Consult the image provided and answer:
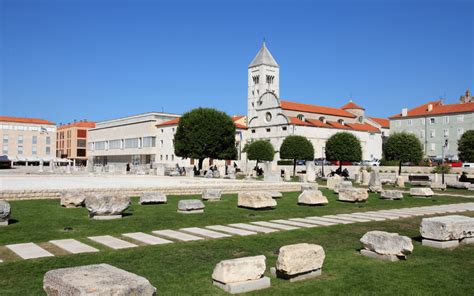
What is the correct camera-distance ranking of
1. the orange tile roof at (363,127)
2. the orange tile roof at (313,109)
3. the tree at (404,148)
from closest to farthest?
the tree at (404,148)
the orange tile roof at (313,109)
the orange tile roof at (363,127)

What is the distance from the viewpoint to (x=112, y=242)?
919cm

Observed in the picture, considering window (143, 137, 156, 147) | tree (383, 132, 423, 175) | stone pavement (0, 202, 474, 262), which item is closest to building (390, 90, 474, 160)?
tree (383, 132, 423, 175)

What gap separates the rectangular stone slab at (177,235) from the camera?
32.1ft

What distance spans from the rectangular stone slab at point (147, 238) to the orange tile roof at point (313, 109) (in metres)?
76.5

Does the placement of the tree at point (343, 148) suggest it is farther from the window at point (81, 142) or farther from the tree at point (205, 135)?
the window at point (81, 142)

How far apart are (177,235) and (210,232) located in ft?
2.91

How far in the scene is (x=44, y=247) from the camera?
8.62m

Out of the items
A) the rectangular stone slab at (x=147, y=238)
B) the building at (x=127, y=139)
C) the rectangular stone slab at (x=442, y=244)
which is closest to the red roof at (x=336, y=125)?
the building at (x=127, y=139)

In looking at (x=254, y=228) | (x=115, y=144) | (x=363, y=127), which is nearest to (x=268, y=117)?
A: (x=363, y=127)

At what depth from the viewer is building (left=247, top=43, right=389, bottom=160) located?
84188 mm

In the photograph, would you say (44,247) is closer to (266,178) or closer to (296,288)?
(296,288)

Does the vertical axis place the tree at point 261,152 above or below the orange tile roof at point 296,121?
below

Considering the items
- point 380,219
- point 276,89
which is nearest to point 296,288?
point 380,219

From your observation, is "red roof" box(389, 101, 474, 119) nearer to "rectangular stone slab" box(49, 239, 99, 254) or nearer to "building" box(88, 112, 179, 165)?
"building" box(88, 112, 179, 165)
